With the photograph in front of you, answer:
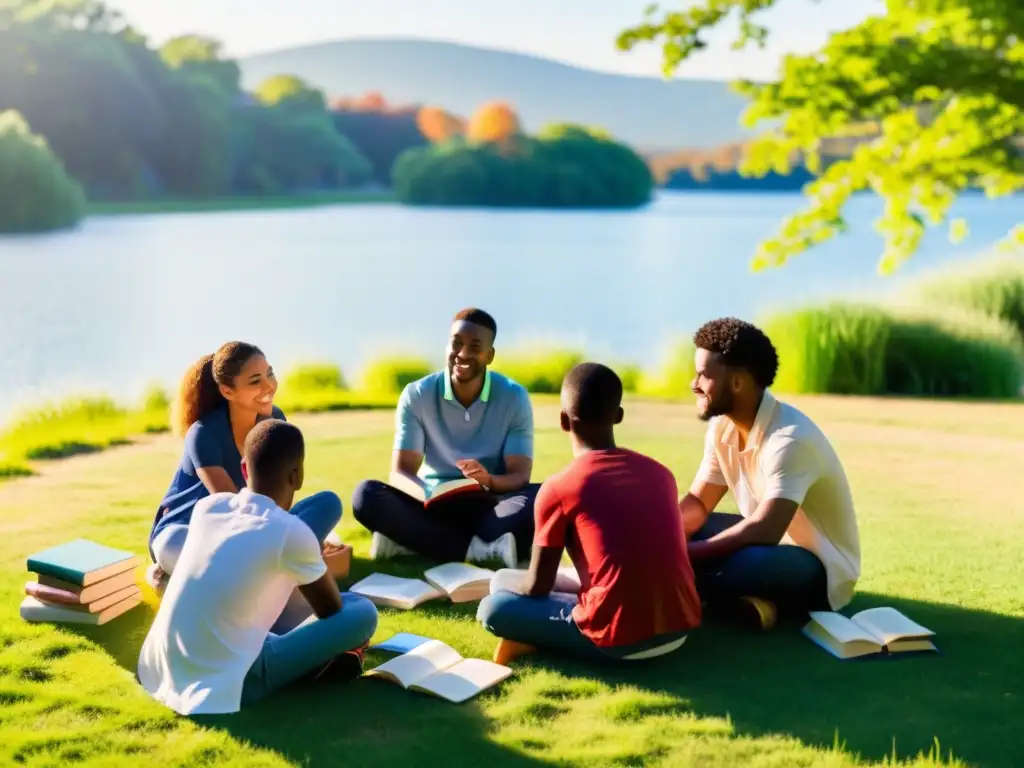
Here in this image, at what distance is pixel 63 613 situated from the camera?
16.7 ft

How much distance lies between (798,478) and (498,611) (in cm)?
142

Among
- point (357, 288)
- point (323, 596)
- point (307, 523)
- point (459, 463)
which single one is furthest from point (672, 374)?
point (357, 288)

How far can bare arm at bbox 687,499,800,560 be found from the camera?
15.3 feet

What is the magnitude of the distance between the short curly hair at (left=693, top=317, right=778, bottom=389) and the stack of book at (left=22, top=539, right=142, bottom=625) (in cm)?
298

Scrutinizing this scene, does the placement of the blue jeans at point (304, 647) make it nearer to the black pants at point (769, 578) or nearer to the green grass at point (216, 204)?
the black pants at point (769, 578)

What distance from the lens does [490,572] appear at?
17.9ft

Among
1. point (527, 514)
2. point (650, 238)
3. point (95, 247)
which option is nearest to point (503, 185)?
point (650, 238)

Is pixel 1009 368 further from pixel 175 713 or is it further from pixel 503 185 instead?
pixel 503 185

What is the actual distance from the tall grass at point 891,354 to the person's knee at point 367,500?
933 centimetres

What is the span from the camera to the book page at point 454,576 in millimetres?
5320

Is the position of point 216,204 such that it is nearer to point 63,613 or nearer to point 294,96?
point 294,96

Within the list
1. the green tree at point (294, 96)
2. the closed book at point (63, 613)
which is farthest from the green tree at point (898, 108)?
the green tree at point (294, 96)

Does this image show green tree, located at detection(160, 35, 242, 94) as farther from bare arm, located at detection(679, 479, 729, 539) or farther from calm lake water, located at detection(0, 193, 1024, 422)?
bare arm, located at detection(679, 479, 729, 539)

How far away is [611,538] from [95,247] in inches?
1756
